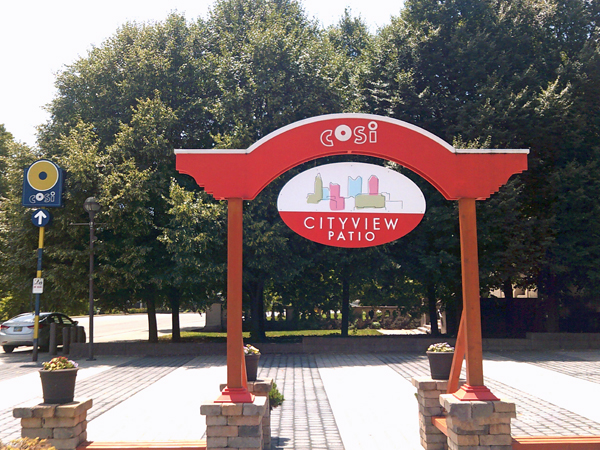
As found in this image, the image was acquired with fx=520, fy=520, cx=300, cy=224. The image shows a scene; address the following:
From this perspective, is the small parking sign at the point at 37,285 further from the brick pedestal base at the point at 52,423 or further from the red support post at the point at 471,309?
the red support post at the point at 471,309

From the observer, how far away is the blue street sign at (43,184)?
16609 mm

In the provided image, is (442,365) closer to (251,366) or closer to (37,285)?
(251,366)

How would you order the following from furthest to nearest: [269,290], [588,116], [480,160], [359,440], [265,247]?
[269,290]
[588,116]
[265,247]
[359,440]
[480,160]

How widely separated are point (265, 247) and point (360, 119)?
1075cm

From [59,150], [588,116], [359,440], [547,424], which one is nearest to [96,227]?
[59,150]

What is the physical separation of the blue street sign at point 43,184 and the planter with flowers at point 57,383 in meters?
12.0

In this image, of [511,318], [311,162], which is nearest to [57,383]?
[311,162]

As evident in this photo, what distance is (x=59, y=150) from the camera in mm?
20766

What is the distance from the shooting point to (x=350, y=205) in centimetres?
657

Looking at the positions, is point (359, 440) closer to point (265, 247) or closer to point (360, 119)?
point (360, 119)

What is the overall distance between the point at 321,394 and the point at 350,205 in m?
5.53

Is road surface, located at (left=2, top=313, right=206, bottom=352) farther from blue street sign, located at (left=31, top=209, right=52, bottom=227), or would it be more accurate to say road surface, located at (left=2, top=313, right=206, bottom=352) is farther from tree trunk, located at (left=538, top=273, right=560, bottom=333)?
tree trunk, located at (left=538, top=273, right=560, bottom=333)

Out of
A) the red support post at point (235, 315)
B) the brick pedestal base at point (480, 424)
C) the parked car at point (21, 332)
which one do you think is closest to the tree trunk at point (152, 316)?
the parked car at point (21, 332)

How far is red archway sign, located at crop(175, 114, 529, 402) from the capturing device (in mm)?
6488
